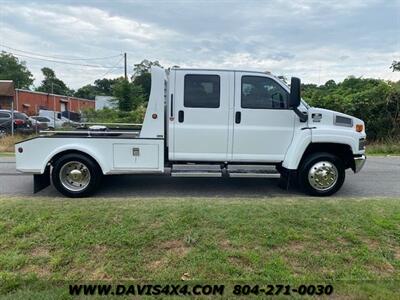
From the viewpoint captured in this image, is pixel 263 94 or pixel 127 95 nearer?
pixel 263 94

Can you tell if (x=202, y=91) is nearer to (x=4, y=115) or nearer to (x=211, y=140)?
(x=211, y=140)

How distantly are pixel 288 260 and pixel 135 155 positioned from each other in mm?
3340

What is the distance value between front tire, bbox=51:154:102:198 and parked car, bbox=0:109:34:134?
1380 centimetres

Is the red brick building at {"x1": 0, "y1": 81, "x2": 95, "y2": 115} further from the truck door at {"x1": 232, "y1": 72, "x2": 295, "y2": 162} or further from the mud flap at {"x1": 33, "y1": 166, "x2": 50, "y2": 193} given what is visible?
the truck door at {"x1": 232, "y1": 72, "x2": 295, "y2": 162}

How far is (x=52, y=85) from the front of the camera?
72.4 metres

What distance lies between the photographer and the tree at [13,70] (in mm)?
64062

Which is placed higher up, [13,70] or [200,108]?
[13,70]

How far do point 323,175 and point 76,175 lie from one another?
14.5 ft

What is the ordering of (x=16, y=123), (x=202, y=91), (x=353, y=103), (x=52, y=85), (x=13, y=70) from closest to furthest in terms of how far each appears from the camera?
(x=202, y=91) < (x=353, y=103) < (x=16, y=123) < (x=13, y=70) < (x=52, y=85)

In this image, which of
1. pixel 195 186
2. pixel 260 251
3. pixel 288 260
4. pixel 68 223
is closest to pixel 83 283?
pixel 68 223

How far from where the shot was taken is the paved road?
6.34m

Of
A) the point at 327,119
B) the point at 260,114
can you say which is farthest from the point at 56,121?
the point at 327,119

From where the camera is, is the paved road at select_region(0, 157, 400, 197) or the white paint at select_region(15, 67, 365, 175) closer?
the white paint at select_region(15, 67, 365, 175)

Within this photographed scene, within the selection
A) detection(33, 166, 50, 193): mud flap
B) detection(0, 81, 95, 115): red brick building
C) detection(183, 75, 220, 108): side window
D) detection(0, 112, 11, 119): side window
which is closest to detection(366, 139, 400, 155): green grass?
detection(183, 75, 220, 108): side window
